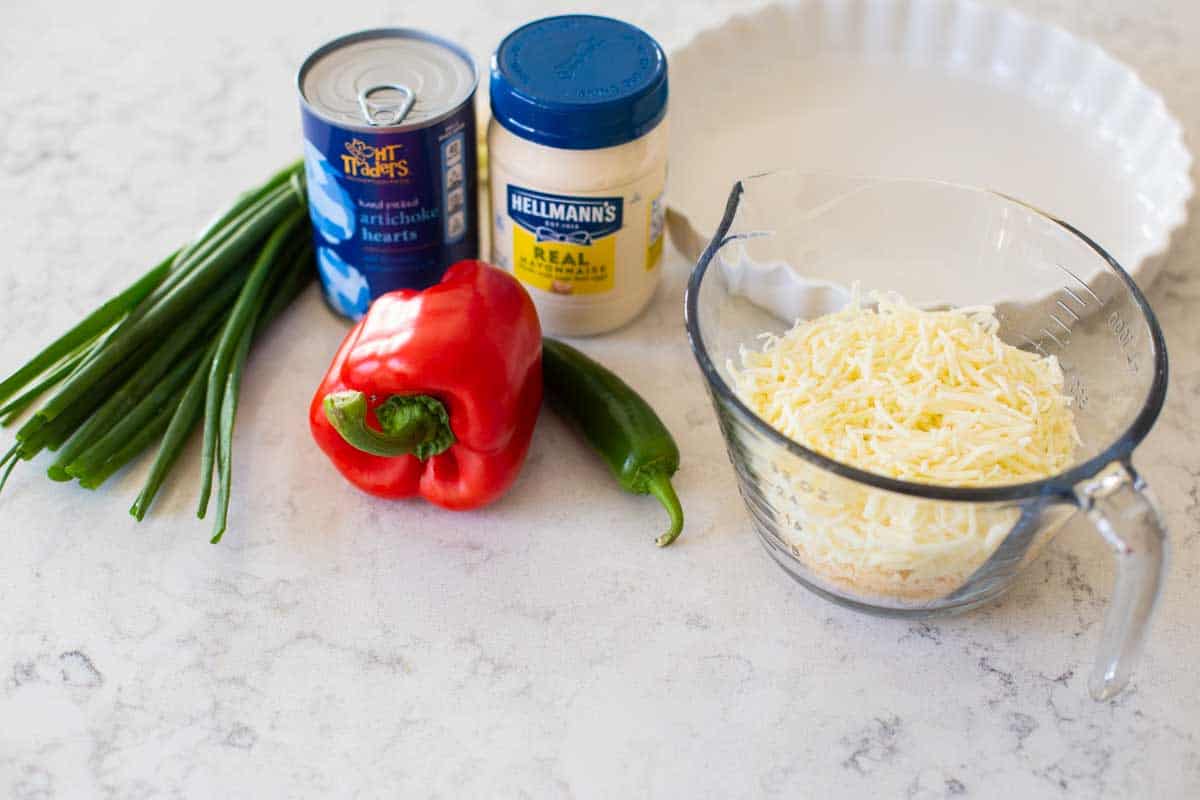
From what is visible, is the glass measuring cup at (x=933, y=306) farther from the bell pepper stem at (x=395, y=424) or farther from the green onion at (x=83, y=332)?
the green onion at (x=83, y=332)

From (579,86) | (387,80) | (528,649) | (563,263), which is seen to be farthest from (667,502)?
(387,80)

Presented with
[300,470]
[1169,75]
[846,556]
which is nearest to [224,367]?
[300,470]

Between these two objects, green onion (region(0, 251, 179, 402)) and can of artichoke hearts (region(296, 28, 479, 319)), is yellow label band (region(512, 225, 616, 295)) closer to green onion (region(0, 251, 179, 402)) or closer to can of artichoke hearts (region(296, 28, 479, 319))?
can of artichoke hearts (region(296, 28, 479, 319))

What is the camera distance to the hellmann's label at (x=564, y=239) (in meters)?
1.34

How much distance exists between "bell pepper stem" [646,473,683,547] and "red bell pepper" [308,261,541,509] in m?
0.14

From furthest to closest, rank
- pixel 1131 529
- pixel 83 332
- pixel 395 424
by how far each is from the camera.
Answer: pixel 83 332
pixel 395 424
pixel 1131 529

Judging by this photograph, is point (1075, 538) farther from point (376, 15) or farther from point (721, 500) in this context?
point (376, 15)

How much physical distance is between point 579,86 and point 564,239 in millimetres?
166

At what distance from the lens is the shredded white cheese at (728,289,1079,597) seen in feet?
3.46

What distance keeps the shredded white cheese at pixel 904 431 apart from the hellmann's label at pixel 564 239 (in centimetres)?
24

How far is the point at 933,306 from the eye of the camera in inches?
50.8

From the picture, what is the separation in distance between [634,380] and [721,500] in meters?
0.19

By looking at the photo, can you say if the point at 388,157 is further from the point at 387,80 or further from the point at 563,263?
the point at 563,263

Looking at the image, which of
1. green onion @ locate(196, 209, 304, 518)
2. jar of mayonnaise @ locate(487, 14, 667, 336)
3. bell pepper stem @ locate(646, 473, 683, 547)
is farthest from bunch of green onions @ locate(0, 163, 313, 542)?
bell pepper stem @ locate(646, 473, 683, 547)
